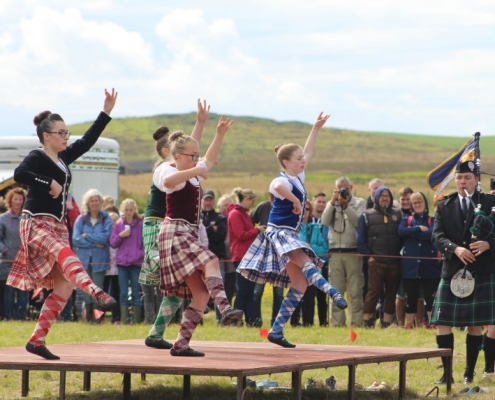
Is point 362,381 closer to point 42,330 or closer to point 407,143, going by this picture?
point 42,330

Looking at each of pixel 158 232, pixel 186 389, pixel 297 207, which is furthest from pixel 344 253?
pixel 158 232

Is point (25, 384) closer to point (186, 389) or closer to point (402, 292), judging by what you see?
point (186, 389)

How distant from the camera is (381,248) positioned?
13.9 metres

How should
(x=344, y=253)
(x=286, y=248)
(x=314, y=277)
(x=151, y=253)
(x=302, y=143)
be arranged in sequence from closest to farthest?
(x=151, y=253) → (x=314, y=277) → (x=286, y=248) → (x=344, y=253) → (x=302, y=143)

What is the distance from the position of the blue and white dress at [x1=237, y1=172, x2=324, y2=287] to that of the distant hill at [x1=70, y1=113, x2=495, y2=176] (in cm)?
8501

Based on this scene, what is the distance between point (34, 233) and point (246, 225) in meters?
6.87

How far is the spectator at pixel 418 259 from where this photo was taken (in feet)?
44.6

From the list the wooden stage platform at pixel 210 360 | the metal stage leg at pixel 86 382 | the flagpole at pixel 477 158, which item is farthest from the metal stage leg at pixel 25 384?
the flagpole at pixel 477 158

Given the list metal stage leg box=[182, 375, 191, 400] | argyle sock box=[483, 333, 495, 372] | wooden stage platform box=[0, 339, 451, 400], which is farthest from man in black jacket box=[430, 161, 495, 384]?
metal stage leg box=[182, 375, 191, 400]

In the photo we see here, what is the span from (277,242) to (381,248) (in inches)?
223

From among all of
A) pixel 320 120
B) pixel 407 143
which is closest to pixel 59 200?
pixel 320 120

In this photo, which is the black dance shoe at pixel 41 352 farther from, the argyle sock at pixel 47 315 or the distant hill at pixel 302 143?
the distant hill at pixel 302 143

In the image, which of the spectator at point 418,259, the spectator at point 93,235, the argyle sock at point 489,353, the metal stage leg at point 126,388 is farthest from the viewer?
the spectator at point 93,235

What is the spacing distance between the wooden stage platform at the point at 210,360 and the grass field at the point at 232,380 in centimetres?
25
